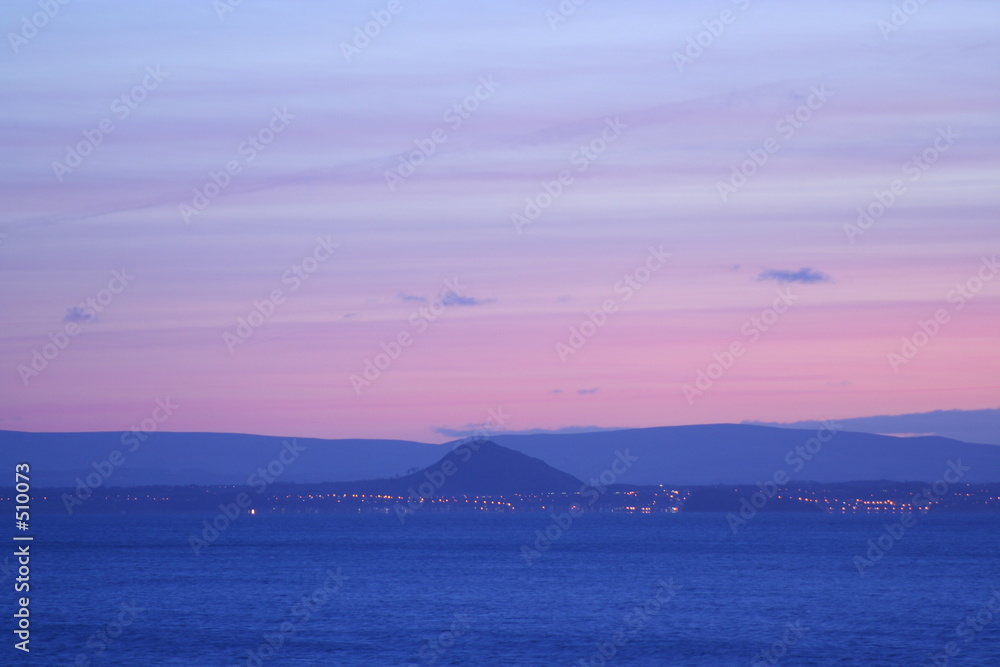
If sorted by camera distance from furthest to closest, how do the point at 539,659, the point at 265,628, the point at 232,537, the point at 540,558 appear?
the point at 232,537, the point at 540,558, the point at 265,628, the point at 539,659

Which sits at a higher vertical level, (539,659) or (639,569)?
(639,569)

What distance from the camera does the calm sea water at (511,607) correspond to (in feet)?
164

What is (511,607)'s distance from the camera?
67562 millimetres

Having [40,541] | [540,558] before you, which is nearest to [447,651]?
[540,558]

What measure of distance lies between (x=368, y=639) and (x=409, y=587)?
1048 inches

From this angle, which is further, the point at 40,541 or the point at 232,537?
the point at 232,537

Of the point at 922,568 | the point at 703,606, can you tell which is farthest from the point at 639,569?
the point at 703,606

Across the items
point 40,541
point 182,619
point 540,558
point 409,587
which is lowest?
point 182,619

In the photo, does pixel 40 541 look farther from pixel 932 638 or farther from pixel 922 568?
pixel 932 638

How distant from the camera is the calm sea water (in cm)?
5012

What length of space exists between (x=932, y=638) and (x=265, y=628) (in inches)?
1205

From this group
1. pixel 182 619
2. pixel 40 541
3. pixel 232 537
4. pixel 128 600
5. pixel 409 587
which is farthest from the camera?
pixel 232 537

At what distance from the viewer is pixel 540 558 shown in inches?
4348

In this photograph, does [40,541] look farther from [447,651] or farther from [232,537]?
[447,651]
